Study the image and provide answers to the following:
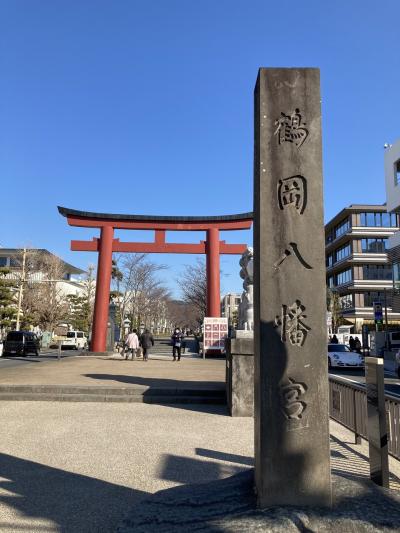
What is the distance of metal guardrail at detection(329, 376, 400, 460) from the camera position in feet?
16.6

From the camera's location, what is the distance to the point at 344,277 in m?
55.3

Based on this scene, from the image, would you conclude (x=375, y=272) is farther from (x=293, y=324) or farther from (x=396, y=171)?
(x=293, y=324)

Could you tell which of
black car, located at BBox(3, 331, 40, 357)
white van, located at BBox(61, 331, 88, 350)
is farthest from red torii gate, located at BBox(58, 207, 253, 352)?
white van, located at BBox(61, 331, 88, 350)

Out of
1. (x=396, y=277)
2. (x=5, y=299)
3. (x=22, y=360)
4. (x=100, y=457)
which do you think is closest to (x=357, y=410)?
(x=100, y=457)

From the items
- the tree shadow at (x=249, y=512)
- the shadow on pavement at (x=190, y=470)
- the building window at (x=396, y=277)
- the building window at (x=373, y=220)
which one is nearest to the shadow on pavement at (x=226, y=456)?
the shadow on pavement at (x=190, y=470)

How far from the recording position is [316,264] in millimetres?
3660

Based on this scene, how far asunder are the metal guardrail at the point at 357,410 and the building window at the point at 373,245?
47221mm

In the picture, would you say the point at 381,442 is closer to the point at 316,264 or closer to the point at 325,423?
the point at 325,423

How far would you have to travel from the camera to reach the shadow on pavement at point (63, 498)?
353 centimetres

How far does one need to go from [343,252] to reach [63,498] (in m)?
54.9

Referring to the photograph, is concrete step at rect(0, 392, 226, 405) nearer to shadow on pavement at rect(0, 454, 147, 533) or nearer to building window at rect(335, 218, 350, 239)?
shadow on pavement at rect(0, 454, 147, 533)

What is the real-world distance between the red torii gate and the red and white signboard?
2034 mm

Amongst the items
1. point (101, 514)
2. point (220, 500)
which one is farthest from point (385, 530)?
point (101, 514)

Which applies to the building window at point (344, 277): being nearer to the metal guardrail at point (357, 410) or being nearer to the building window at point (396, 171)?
the building window at point (396, 171)
